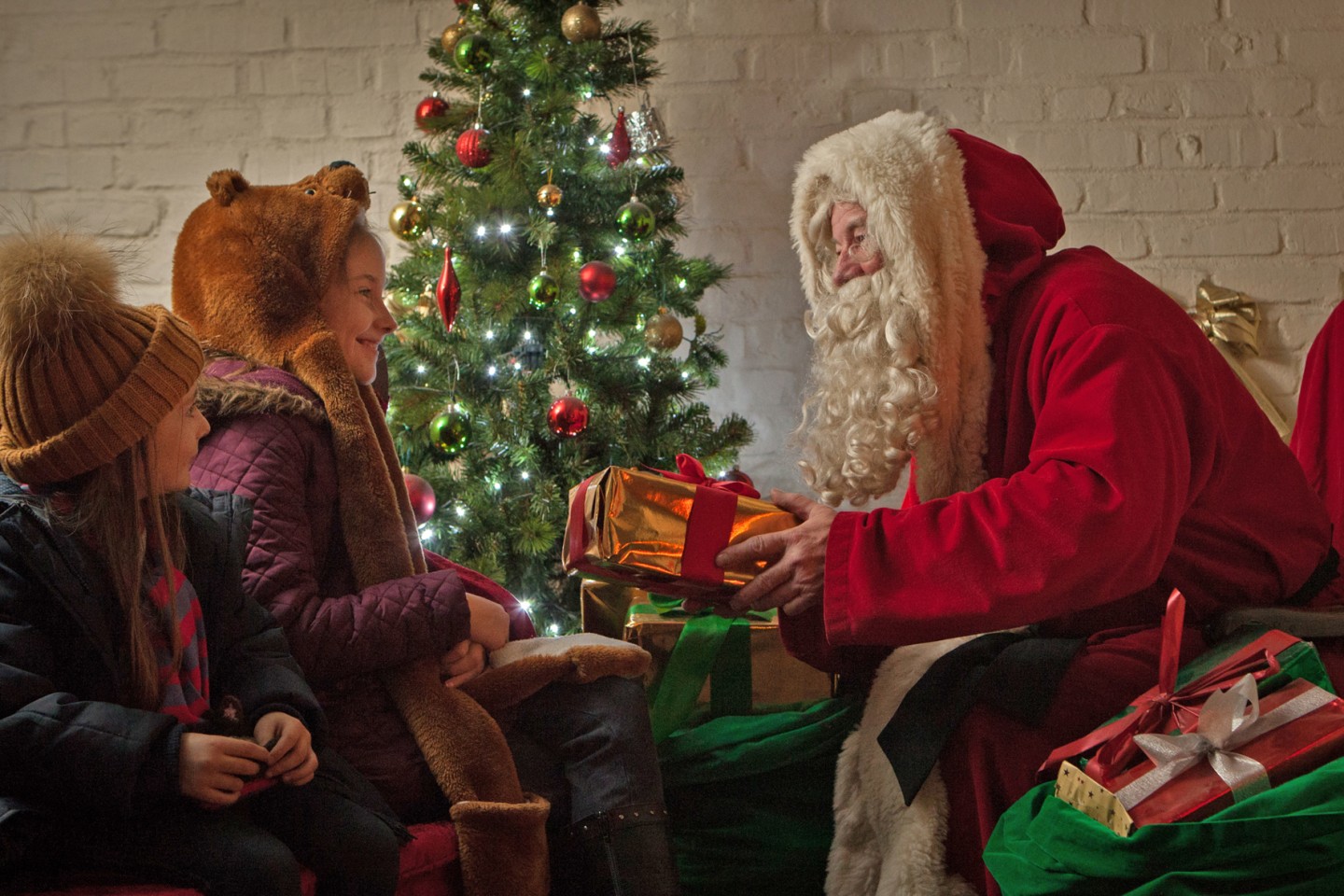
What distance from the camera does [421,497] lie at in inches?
97.3

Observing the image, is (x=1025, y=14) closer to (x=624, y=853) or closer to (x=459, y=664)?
(x=459, y=664)

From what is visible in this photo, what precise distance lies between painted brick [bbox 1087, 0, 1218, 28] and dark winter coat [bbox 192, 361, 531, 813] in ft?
8.59

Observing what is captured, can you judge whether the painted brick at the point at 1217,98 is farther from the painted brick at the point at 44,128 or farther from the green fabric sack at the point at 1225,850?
the painted brick at the point at 44,128

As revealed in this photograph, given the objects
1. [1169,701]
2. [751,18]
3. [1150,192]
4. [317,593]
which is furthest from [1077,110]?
[317,593]

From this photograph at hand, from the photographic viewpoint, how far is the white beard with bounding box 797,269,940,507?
6.37 feet

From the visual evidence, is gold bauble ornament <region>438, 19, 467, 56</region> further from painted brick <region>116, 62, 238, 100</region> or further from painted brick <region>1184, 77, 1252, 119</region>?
painted brick <region>1184, 77, 1252, 119</region>

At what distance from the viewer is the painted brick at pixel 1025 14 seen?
338 cm

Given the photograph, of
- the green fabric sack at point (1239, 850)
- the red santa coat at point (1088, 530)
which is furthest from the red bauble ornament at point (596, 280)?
the green fabric sack at point (1239, 850)

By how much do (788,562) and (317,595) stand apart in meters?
0.64

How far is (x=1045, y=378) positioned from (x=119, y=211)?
273 cm

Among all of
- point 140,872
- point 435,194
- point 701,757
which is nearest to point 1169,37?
point 435,194

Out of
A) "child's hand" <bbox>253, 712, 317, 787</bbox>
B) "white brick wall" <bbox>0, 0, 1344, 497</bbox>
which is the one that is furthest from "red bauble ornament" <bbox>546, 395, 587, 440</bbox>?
"child's hand" <bbox>253, 712, 317, 787</bbox>

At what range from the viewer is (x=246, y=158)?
3.46 meters

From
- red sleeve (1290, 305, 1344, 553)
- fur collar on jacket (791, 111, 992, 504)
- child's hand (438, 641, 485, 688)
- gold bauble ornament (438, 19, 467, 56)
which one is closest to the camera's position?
child's hand (438, 641, 485, 688)
